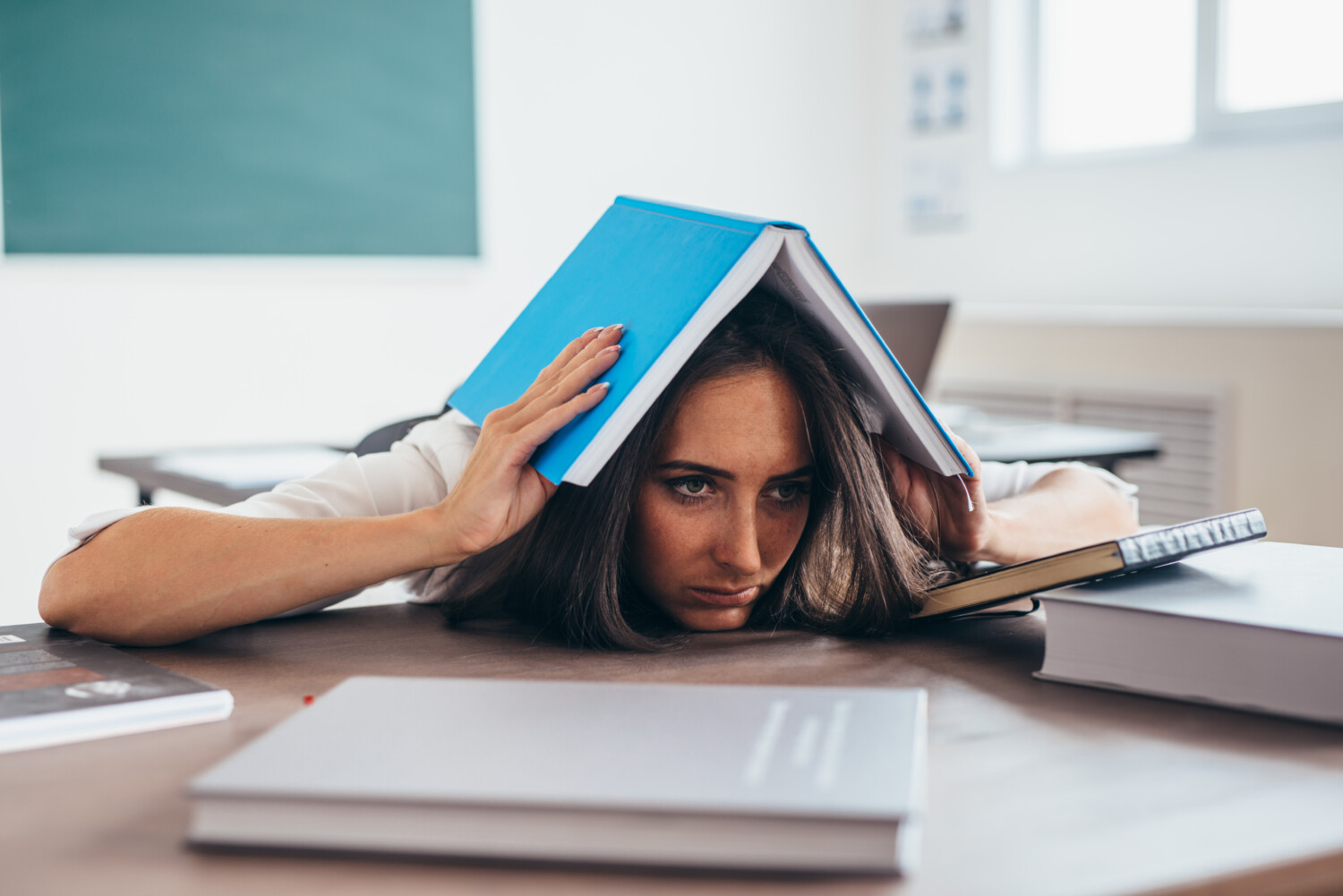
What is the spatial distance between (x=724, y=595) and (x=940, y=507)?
224 millimetres

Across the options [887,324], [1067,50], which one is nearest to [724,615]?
Result: [887,324]

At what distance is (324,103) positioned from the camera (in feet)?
11.4

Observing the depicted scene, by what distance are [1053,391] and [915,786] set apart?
3.42m

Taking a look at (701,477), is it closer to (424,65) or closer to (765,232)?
(765,232)

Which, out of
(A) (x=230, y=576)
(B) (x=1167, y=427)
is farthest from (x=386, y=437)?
(B) (x=1167, y=427)

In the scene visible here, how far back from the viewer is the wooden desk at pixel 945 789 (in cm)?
45

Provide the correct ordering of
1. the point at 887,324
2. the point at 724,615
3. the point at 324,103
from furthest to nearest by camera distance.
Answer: the point at 324,103 < the point at 887,324 < the point at 724,615

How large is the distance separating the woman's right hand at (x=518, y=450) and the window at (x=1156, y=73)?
10.0ft

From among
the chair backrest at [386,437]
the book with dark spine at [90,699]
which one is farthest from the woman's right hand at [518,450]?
the chair backrest at [386,437]

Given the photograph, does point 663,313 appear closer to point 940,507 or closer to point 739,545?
point 739,545

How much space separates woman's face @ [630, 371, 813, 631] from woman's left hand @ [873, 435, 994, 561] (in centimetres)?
10

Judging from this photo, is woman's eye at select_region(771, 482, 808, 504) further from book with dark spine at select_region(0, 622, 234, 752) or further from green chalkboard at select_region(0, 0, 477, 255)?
green chalkboard at select_region(0, 0, 477, 255)

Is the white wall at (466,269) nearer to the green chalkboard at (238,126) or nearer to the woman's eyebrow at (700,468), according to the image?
the green chalkboard at (238,126)

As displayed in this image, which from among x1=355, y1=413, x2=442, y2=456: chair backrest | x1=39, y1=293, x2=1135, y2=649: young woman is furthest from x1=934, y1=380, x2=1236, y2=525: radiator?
x1=39, y1=293, x2=1135, y2=649: young woman
